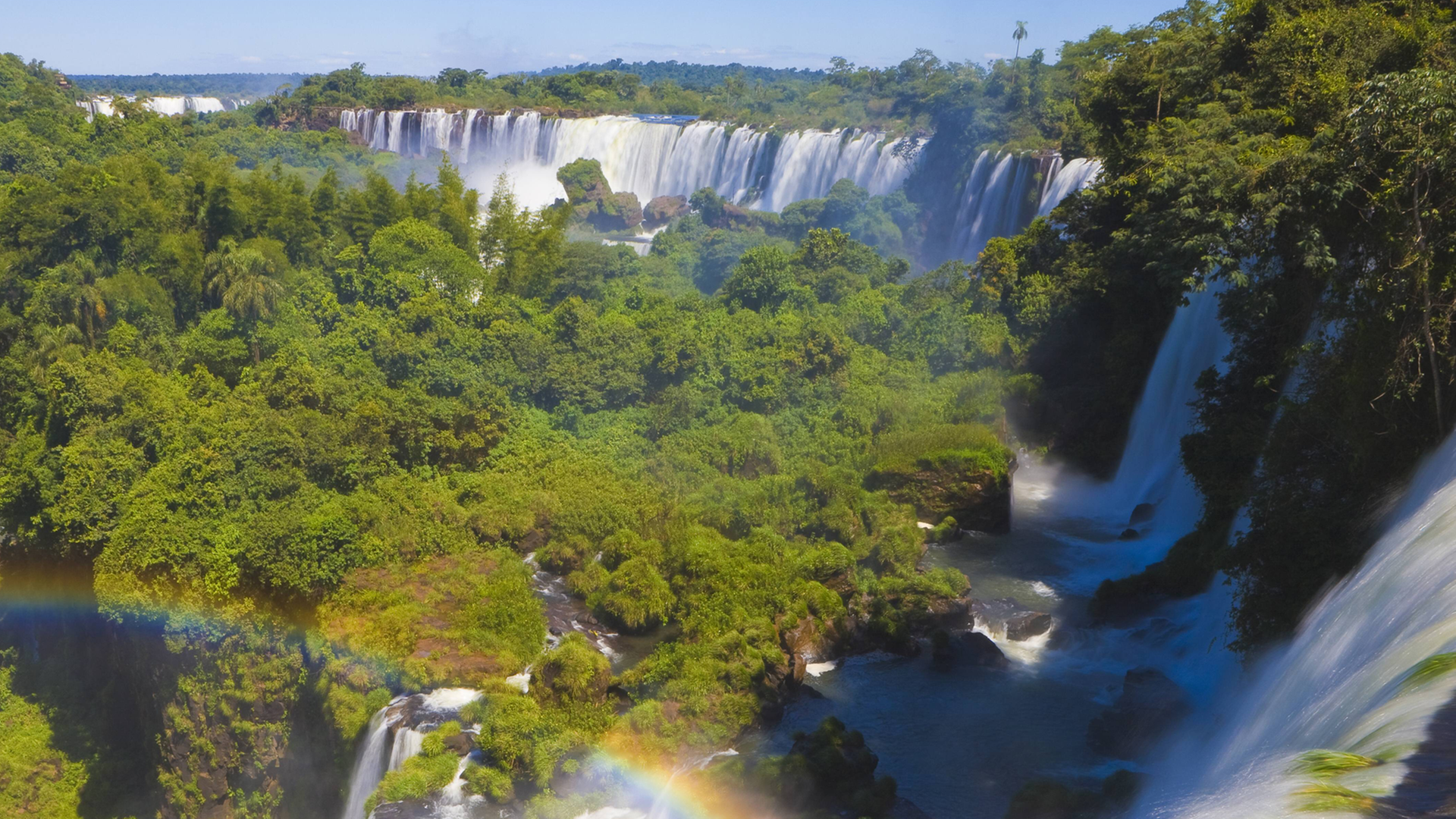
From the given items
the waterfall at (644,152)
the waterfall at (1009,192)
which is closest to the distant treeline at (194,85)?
the waterfall at (644,152)

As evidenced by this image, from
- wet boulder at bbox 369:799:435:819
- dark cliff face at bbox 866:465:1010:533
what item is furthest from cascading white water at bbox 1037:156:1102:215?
wet boulder at bbox 369:799:435:819

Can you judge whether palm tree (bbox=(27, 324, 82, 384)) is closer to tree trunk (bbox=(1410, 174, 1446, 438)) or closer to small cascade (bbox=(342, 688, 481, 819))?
small cascade (bbox=(342, 688, 481, 819))

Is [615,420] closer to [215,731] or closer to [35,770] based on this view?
[215,731]

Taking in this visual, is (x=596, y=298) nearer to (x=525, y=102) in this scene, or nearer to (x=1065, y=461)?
(x=1065, y=461)

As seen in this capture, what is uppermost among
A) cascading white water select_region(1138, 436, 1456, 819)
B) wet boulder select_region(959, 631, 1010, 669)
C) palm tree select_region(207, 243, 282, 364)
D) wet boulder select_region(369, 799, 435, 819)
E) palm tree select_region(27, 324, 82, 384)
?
cascading white water select_region(1138, 436, 1456, 819)

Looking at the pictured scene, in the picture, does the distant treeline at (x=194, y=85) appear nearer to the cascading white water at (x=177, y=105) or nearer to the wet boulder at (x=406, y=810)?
the cascading white water at (x=177, y=105)

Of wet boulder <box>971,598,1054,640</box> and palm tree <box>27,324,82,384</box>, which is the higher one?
palm tree <box>27,324,82,384</box>

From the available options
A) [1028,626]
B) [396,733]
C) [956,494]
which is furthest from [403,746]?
[956,494]
